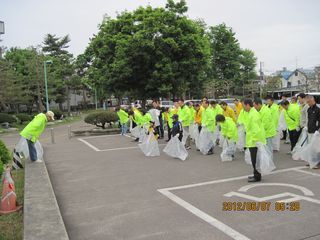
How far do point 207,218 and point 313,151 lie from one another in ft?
13.9

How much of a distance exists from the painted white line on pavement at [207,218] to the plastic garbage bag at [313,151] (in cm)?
376

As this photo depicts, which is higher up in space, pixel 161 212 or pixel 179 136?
pixel 179 136

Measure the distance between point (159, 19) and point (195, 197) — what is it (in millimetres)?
17675

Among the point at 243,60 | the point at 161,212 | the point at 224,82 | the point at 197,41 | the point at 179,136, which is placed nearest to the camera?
the point at 161,212

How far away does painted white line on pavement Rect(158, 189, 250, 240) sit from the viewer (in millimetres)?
4645

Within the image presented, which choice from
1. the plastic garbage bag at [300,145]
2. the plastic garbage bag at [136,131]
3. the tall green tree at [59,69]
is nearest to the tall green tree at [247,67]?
the tall green tree at [59,69]

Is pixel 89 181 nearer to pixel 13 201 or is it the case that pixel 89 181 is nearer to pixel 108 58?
pixel 13 201

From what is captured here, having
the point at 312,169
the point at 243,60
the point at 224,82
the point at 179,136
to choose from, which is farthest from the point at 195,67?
the point at 243,60

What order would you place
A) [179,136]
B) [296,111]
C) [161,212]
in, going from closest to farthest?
[161,212], [296,111], [179,136]

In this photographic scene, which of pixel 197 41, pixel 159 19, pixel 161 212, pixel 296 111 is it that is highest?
pixel 159 19

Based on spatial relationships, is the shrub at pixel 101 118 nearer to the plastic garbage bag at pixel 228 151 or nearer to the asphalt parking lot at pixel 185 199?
the asphalt parking lot at pixel 185 199

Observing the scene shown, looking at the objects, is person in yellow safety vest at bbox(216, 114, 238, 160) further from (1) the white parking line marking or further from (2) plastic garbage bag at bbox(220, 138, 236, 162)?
(1) the white parking line marking

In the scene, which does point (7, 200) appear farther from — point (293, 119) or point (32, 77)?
point (32, 77)

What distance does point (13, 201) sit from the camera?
620 centimetres
